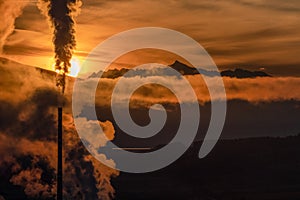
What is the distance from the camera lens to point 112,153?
195 m

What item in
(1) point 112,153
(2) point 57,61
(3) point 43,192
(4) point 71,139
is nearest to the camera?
(2) point 57,61

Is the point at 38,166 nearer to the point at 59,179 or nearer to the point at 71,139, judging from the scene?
the point at 71,139

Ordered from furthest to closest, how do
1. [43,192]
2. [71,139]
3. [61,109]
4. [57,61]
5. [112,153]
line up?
[112,153] → [43,192] → [71,139] → [61,109] → [57,61]

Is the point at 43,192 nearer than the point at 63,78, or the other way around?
the point at 63,78

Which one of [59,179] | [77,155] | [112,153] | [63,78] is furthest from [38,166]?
[112,153]

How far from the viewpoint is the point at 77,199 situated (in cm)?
11650

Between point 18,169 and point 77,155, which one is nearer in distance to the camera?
point 77,155

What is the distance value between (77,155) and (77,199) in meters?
6.77

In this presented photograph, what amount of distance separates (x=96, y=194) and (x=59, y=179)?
1736cm

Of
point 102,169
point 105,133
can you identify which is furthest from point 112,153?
point 102,169

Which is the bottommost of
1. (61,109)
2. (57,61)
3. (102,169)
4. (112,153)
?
(112,153)

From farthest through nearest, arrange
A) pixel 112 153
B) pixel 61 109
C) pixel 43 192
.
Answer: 1. pixel 112 153
2. pixel 43 192
3. pixel 61 109

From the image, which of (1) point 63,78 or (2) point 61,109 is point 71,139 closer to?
(2) point 61,109

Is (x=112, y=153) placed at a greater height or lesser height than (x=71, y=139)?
lesser
